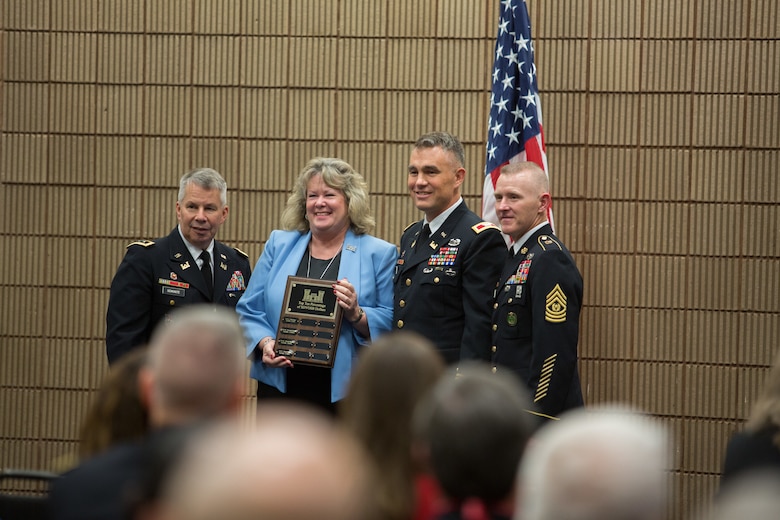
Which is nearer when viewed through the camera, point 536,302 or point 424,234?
point 536,302

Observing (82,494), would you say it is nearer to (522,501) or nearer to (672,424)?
(522,501)

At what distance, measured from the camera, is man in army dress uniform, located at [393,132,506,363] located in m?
4.35

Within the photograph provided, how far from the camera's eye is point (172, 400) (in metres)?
A: 2.02

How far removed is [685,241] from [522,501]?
15.1 feet

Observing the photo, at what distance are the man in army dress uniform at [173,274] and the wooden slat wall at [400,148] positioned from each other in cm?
135

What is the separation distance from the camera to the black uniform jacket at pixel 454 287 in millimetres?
4355

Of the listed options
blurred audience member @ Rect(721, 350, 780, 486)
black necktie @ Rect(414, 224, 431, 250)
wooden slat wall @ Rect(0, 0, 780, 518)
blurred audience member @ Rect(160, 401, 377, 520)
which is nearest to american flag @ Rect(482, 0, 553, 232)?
wooden slat wall @ Rect(0, 0, 780, 518)

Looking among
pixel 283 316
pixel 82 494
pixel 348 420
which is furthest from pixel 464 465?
pixel 283 316

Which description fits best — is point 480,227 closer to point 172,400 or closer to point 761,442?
point 761,442

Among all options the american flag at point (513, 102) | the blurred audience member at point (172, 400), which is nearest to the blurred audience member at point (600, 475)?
the blurred audience member at point (172, 400)

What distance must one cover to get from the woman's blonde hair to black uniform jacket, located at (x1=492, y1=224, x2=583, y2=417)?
0.77m

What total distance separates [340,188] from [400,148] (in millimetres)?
1569

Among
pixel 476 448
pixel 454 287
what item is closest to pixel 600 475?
pixel 476 448

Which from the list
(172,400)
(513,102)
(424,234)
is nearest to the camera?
(172,400)
